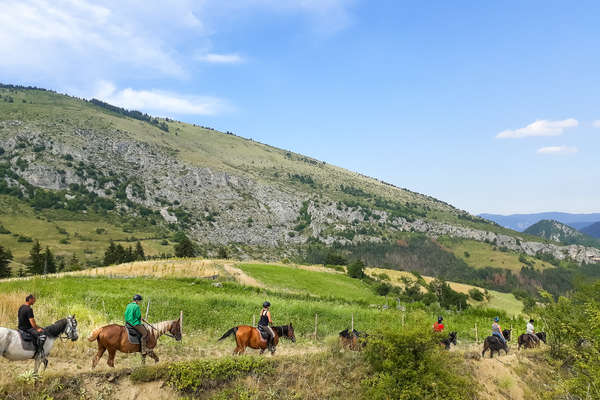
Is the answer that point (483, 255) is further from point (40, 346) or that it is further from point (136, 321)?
point (40, 346)

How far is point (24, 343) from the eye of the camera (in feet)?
39.5

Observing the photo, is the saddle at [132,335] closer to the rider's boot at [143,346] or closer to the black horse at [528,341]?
the rider's boot at [143,346]

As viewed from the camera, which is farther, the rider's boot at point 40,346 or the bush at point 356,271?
the bush at point 356,271

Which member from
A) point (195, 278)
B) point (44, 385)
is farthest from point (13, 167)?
point (44, 385)

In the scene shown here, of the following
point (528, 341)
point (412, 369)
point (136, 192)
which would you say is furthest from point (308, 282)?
point (136, 192)

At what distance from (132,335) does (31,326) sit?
3323 millimetres

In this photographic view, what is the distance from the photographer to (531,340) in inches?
990

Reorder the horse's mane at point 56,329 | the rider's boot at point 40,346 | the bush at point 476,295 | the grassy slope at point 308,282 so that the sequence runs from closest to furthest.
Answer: the rider's boot at point 40,346
the horse's mane at point 56,329
the grassy slope at point 308,282
the bush at point 476,295

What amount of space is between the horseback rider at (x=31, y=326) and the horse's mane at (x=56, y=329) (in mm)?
231

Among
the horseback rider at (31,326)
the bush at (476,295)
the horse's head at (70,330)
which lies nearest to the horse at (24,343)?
Result: the horse's head at (70,330)

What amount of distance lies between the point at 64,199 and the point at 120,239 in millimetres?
45014

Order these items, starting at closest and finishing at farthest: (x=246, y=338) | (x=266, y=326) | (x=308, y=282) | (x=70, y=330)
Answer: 1. (x=70, y=330)
2. (x=246, y=338)
3. (x=266, y=326)
4. (x=308, y=282)

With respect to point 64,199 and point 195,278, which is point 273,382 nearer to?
point 195,278

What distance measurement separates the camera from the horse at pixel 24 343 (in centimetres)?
1166
